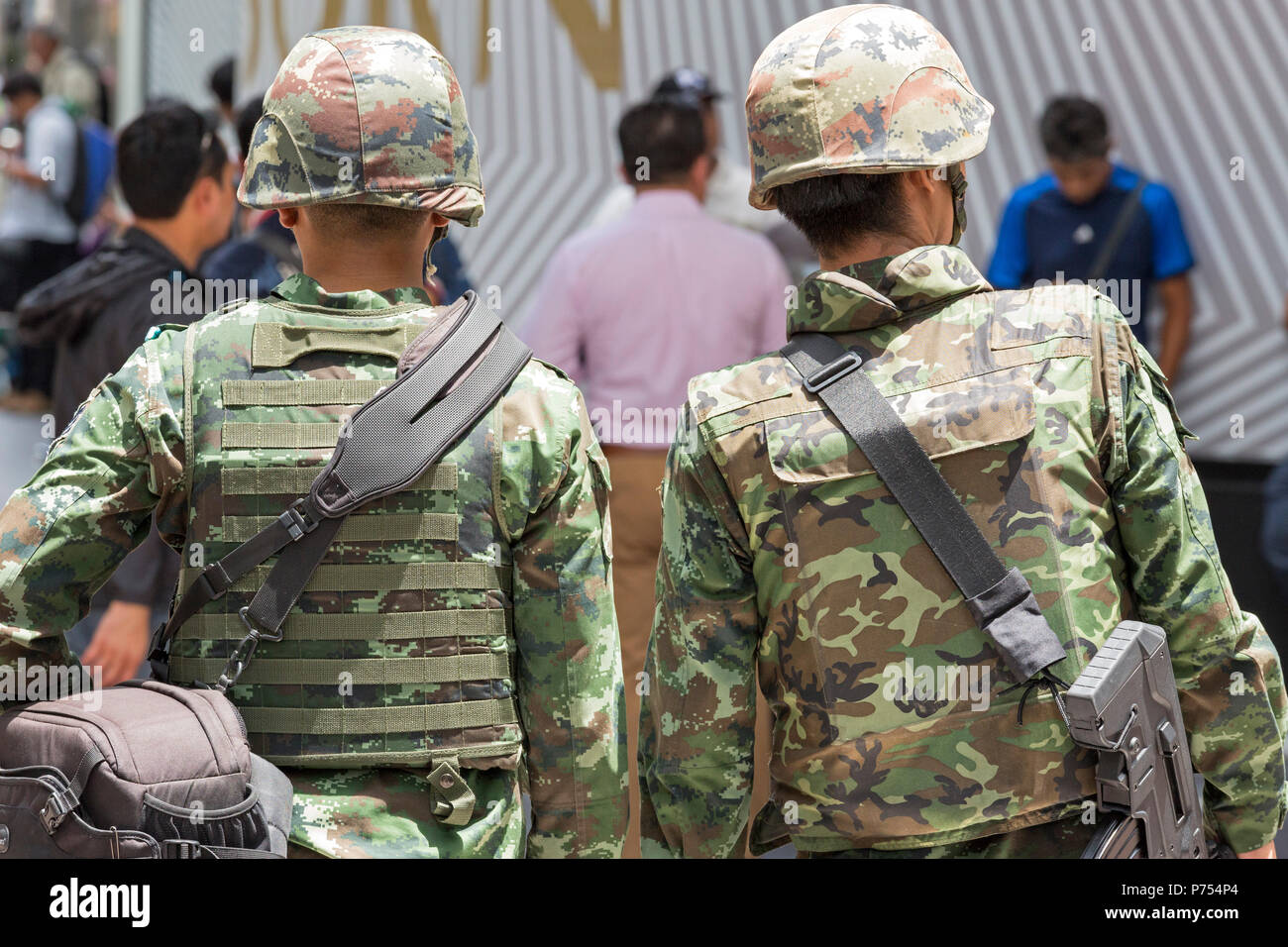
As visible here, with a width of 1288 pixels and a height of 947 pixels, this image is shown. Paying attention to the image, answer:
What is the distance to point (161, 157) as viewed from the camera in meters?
4.13

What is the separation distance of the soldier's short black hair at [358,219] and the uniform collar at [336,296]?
9cm

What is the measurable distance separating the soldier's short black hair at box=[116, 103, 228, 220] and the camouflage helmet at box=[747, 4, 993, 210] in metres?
2.35

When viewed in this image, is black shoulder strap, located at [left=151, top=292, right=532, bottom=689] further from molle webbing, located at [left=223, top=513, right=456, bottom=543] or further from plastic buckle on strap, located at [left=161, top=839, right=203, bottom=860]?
plastic buckle on strap, located at [left=161, top=839, right=203, bottom=860]

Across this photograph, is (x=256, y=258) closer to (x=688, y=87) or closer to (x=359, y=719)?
(x=688, y=87)

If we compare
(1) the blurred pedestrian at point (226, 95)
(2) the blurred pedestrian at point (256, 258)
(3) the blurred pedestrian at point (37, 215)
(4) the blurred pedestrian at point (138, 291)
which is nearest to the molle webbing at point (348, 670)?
(4) the blurred pedestrian at point (138, 291)

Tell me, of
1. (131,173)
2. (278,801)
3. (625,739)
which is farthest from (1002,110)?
(278,801)

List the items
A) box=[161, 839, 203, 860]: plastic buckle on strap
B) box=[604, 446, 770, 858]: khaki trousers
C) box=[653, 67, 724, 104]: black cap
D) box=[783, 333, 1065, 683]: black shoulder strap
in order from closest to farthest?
box=[161, 839, 203, 860]: plastic buckle on strap
box=[783, 333, 1065, 683]: black shoulder strap
box=[604, 446, 770, 858]: khaki trousers
box=[653, 67, 724, 104]: black cap

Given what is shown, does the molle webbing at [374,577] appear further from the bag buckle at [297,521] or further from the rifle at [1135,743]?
the rifle at [1135,743]

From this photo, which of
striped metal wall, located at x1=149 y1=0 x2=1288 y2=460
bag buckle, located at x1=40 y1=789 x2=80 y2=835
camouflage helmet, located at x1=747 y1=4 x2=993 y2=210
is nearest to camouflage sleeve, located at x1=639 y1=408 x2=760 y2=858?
camouflage helmet, located at x1=747 y1=4 x2=993 y2=210

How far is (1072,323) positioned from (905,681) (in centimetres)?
56

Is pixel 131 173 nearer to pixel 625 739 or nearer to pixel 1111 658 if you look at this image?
pixel 625 739

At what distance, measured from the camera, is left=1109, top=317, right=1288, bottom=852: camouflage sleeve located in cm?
209

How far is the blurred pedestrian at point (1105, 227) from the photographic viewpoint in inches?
222

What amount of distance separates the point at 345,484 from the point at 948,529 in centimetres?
86
